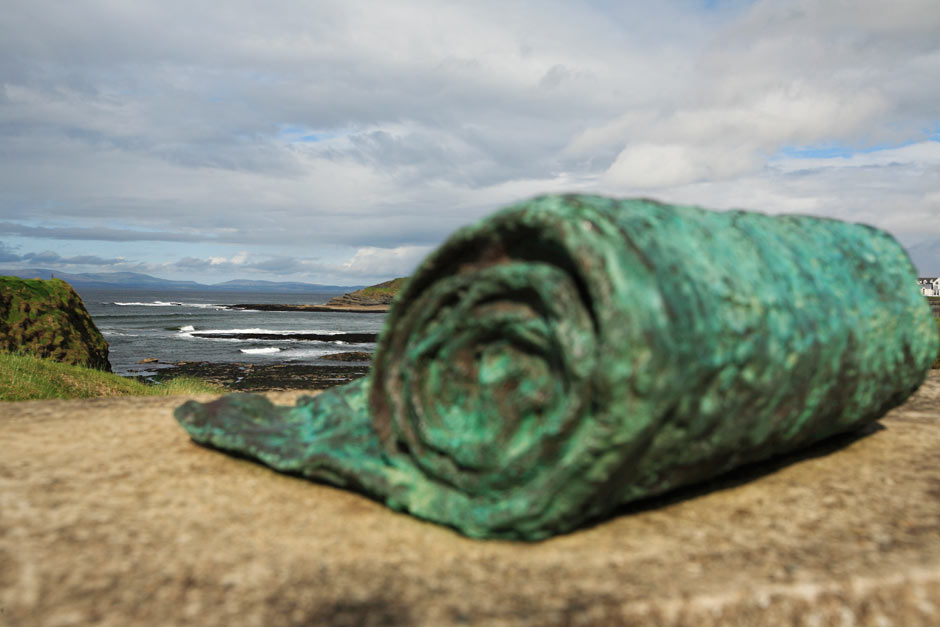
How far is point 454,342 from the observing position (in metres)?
2.64

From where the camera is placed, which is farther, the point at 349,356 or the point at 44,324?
the point at 349,356

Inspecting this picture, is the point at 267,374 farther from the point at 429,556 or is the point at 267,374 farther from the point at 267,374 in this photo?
the point at 429,556

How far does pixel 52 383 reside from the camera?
7.97 m

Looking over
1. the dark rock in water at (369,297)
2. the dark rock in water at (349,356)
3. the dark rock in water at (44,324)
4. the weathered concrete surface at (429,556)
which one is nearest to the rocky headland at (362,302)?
the dark rock in water at (369,297)

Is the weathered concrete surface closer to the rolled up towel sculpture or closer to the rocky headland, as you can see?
the rolled up towel sculpture

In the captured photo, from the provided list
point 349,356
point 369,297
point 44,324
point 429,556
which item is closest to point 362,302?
point 369,297

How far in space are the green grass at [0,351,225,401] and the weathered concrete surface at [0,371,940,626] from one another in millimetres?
4690

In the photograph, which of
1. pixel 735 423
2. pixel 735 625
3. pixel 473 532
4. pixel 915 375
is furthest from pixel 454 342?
pixel 915 375

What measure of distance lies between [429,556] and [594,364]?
89 centimetres

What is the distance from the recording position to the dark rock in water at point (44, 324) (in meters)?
10.8

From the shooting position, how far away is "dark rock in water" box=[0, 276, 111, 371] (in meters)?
10.8

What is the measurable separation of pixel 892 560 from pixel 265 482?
2.55m

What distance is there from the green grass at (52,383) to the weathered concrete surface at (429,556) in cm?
469

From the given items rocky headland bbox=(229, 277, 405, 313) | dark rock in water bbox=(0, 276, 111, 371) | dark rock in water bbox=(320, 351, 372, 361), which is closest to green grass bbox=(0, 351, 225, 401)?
dark rock in water bbox=(0, 276, 111, 371)
